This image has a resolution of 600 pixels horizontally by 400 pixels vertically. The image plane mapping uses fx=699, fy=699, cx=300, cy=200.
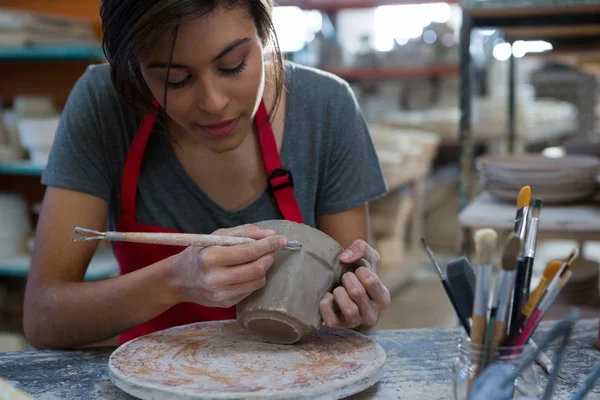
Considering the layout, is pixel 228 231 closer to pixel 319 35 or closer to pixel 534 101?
pixel 319 35

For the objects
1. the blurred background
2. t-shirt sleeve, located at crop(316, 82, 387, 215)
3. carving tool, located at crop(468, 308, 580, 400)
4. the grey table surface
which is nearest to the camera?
carving tool, located at crop(468, 308, 580, 400)

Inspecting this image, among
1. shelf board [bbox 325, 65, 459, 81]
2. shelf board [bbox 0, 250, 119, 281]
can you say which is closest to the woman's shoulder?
shelf board [bbox 0, 250, 119, 281]

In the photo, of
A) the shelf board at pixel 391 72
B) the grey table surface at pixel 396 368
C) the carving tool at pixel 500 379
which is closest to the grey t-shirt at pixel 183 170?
the grey table surface at pixel 396 368

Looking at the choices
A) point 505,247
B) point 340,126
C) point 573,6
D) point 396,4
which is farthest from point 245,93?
point 396,4

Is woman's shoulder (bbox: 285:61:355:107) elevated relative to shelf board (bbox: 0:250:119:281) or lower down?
elevated

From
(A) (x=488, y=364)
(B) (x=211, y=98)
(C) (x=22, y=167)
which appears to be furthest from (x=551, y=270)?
(C) (x=22, y=167)

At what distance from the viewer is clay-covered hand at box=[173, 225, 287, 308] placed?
3.10 feet

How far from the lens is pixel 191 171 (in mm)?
1403

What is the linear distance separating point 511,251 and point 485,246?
3cm

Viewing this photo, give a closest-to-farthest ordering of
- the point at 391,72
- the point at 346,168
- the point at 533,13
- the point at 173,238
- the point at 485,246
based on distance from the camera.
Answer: the point at 485,246, the point at 173,238, the point at 346,168, the point at 533,13, the point at 391,72

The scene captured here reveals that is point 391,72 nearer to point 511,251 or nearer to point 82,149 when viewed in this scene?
point 82,149

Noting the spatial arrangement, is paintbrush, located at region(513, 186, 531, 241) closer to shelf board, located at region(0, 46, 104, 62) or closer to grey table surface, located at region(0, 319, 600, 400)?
grey table surface, located at region(0, 319, 600, 400)

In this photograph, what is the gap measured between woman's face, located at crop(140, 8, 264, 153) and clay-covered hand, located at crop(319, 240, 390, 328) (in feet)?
1.08

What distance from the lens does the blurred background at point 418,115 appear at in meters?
2.12
